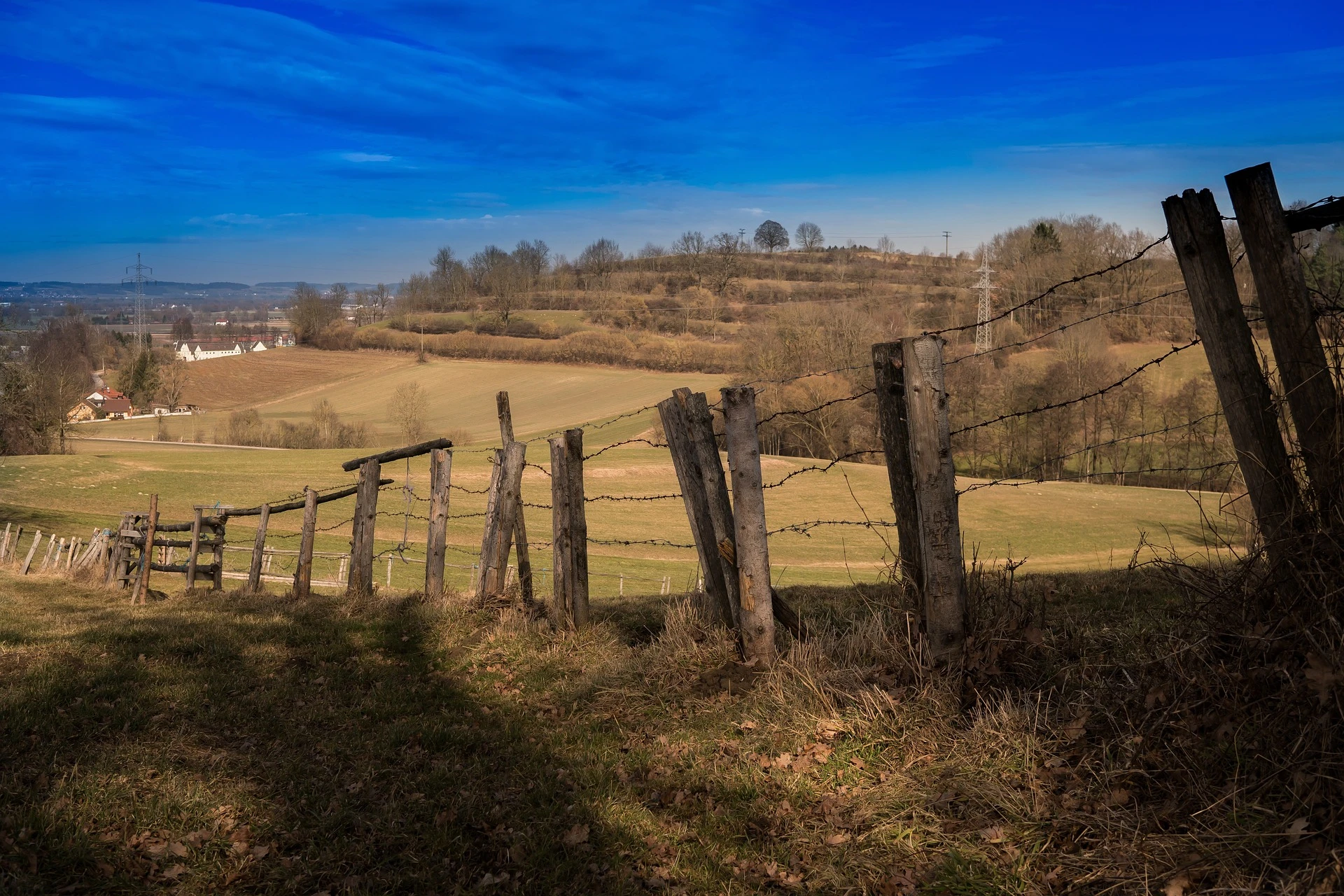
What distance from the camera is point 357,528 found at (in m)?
11.7

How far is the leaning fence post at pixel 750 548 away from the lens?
20.5 feet

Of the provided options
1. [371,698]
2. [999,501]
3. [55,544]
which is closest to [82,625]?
[371,698]

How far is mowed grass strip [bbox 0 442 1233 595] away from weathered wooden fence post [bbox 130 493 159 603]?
42.2 feet

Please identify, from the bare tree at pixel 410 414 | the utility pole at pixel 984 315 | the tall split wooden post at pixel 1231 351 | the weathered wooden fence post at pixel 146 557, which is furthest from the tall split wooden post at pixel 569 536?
the bare tree at pixel 410 414

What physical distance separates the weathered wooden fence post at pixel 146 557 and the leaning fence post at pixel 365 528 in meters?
4.32

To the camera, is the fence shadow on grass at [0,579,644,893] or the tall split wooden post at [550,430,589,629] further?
the tall split wooden post at [550,430,589,629]

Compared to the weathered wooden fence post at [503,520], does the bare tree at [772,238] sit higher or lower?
higher

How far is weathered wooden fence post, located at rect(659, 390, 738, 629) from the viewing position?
22.6 ft

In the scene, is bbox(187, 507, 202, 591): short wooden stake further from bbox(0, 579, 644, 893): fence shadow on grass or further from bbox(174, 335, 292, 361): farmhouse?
bbox(174, 335, 292, 361): farmhouse

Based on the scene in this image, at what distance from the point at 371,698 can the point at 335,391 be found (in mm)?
99139

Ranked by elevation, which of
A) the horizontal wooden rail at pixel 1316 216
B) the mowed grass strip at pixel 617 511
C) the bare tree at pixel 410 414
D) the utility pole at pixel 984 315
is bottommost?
the mowed grass strip at pixel 617 511

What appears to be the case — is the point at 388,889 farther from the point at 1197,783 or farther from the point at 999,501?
the point at 999,501

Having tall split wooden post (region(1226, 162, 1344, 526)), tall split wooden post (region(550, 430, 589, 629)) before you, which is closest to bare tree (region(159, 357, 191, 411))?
tall split wooden post (region(550, 430, 589, 629))

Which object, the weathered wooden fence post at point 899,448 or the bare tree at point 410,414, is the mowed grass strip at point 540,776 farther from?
the bare tree at point 410,414
